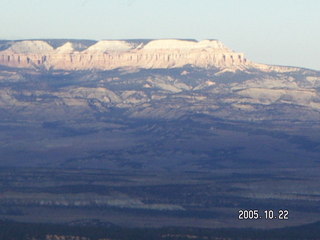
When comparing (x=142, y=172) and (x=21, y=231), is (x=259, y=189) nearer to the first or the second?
(x=142, y=172)

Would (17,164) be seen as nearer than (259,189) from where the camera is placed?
No

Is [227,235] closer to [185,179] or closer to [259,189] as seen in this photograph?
[259,189]

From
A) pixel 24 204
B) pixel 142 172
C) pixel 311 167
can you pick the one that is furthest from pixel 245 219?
pixel 311 167

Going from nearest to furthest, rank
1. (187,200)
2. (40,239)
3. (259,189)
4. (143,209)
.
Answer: (40,239) < (143,209) < (187,200) < (259,189)

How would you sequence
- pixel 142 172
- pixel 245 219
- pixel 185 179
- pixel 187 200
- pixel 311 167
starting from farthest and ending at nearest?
pixel 311 167 → pixel 142 172 → pixel 185 179 → pixel 187 200 → pixel 245 219

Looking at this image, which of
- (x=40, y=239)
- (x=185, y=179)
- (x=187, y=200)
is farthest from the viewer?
(x=185, y=179)

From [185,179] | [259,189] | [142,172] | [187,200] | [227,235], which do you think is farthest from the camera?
[142,172]

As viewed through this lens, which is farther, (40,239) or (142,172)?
(142,172)

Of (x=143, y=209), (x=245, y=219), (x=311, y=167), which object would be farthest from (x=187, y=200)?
(x=311, y=167)

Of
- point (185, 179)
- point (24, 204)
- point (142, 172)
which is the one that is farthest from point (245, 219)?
point (142, 172)
